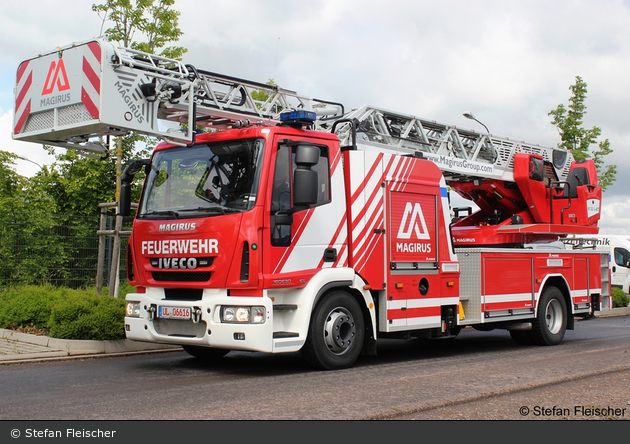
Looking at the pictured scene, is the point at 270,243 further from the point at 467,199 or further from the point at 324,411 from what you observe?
the point at 467,199

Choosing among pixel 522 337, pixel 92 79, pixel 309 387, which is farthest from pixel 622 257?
pixel 92 79

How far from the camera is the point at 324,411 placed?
5.73 metres

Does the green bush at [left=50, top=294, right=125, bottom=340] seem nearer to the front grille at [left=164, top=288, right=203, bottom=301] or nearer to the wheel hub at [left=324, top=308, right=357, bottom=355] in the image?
the front grille at [left=164, top=288, right=203, bottom=301]

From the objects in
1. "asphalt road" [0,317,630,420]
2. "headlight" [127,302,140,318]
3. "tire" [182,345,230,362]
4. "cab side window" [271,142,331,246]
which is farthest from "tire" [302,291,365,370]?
"headlight" [127,302,140,318]

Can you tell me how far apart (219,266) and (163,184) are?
155 centimetres

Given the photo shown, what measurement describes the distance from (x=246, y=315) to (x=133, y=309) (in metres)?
1.84

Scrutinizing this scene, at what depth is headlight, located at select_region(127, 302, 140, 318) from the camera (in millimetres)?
8672

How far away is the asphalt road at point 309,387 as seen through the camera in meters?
5.77

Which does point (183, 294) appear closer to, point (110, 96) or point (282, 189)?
point (282, 189)

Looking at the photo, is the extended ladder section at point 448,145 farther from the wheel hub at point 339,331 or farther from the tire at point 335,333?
the wheel hub at point 339,331

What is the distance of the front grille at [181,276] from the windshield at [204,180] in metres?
0.68

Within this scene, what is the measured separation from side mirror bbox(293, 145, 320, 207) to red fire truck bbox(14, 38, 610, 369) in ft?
0.05
